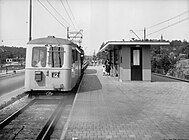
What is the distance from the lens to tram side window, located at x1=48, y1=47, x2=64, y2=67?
7889mm

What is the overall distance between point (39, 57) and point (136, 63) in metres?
7.57

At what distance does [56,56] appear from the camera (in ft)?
26.2

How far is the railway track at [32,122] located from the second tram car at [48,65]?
716mm

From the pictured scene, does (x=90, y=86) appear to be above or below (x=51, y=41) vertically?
below

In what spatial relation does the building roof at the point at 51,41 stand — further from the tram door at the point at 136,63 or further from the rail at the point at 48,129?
the tram door at the point at 136,63

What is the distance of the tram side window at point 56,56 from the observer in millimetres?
7889

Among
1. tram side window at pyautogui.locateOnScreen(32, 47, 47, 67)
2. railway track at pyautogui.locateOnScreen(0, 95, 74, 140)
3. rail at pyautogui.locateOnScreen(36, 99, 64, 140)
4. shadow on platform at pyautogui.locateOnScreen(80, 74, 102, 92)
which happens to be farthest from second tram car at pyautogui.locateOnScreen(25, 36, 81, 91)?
shadow on platform at pyautogui.locateOnScreen(80, 74, 102, 92)

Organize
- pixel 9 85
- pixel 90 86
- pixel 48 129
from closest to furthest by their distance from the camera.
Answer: pixel 48 129 < pixel 90 86 < pixel 9 85

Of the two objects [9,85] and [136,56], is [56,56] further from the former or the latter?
[9,85]

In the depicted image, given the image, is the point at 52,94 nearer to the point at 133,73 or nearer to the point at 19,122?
the point at 19,122

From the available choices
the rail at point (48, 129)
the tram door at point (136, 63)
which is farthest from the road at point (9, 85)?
the tram door at point (136, 63)

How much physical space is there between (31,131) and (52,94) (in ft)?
10.2

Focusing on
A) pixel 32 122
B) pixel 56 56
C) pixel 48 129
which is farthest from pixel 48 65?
pixel 48 129

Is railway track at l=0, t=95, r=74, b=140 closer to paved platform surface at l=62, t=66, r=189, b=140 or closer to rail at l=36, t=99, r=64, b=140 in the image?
rail at l=36, t=99, r=64, b=140
